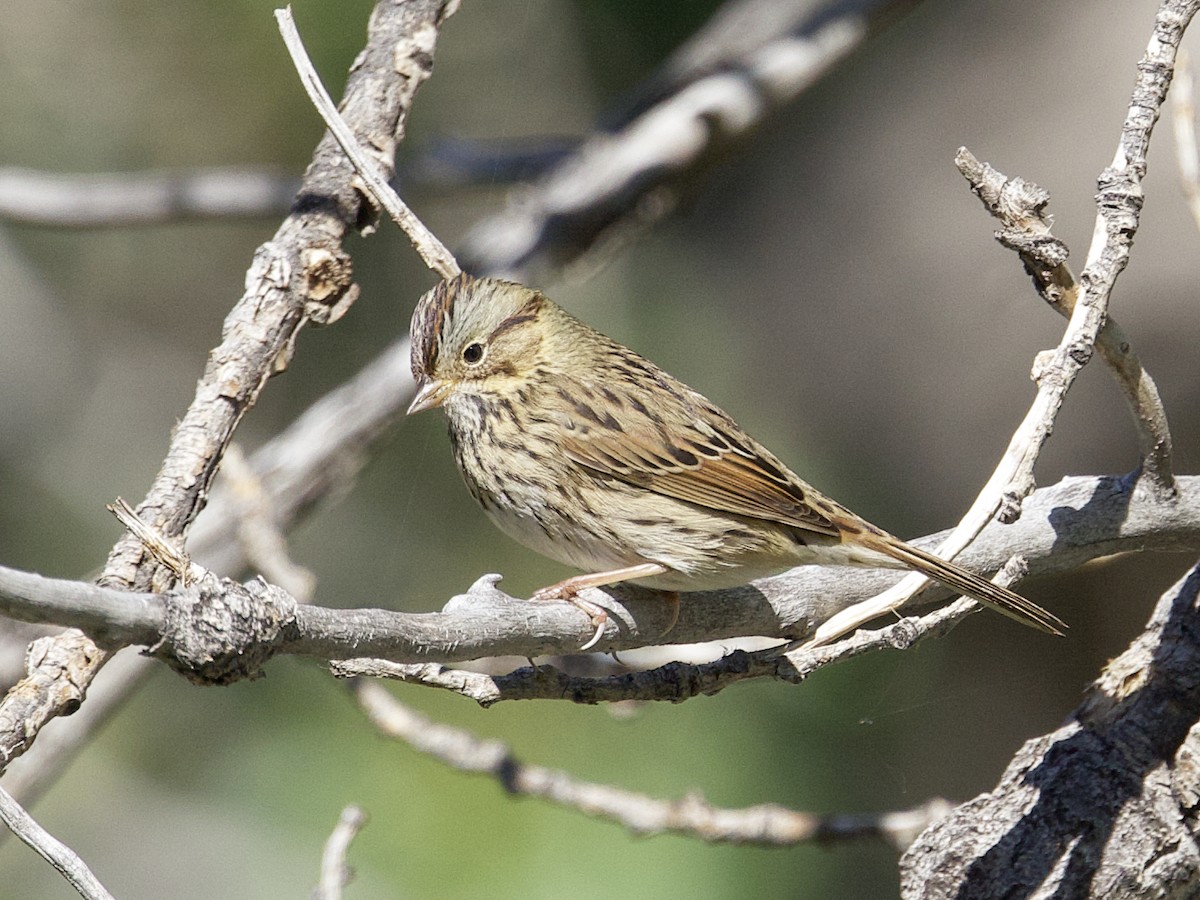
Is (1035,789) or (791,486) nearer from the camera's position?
(1035,789)

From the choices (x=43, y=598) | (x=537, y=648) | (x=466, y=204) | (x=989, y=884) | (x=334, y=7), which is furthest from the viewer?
(x=466, y=204)

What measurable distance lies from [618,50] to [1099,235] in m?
4.53

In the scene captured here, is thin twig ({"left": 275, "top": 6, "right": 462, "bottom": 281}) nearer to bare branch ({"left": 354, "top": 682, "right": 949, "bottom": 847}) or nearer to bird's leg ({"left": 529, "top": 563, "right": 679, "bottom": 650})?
bird's leg ({"left": 529, "top": 563, "right": 679, "bottom": 650})

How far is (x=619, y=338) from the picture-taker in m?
5.95

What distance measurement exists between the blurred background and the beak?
101 cm

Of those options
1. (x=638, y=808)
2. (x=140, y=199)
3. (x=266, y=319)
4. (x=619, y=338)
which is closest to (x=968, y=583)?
(x=638, y=808)

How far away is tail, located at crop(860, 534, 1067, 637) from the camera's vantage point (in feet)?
7.91

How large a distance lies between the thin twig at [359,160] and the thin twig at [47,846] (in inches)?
52.4

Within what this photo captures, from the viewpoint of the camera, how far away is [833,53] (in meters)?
4.46

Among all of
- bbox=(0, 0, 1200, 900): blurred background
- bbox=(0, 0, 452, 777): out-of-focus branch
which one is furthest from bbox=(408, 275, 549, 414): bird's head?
bbox=(0, 0, 1200, 900): blurred background

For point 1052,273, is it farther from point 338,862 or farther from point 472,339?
point 338,862

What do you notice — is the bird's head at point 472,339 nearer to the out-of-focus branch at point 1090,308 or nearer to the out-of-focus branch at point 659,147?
the out-of-focus branch at point 659,147

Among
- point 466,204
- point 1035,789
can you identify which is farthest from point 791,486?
point 466,204

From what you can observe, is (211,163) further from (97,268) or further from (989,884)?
(989,884)
